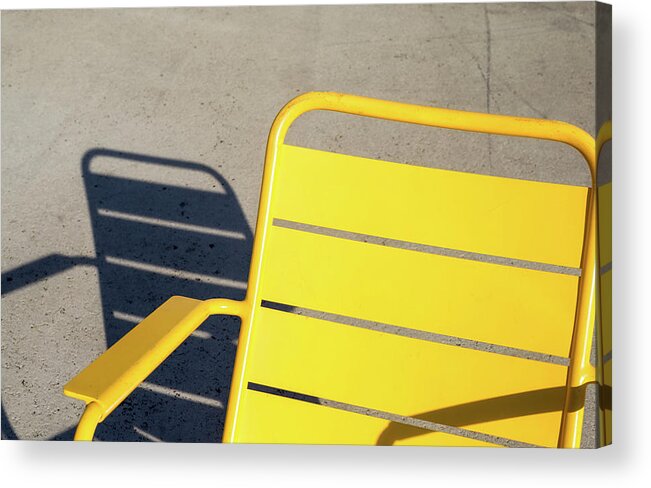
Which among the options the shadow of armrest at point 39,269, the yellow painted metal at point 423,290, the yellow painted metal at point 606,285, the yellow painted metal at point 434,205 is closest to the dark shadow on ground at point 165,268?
the shadow of armrest at point 39,269

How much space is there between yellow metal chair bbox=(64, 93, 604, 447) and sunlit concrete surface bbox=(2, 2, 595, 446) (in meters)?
0.40

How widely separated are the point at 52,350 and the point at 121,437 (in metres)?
0.30

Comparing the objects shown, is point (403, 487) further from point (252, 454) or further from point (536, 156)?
point (536, 156)

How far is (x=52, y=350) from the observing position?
171 centimetres

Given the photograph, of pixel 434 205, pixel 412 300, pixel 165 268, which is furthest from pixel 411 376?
pixel 165 268

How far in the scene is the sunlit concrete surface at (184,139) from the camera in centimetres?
170

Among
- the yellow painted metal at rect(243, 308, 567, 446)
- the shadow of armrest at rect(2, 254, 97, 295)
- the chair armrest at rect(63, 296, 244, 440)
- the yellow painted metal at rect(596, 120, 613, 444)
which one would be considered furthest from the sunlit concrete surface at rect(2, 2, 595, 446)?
the chair armrest at rect(63, 296, 244, 440)

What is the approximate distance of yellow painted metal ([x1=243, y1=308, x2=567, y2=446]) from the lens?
46.6 inches

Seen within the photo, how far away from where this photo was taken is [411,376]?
125 centimetres

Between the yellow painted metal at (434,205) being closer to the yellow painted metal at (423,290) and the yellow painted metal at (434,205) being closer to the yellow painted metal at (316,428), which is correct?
the yellow painted metal at (423,290)

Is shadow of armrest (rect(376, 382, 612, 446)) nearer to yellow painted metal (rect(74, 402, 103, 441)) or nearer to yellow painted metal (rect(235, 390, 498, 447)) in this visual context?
yellow painted metal (rect(235, 390, 498, 447))

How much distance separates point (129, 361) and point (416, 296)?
0.48 meters

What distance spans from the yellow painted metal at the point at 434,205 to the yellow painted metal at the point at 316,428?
0.31 meters

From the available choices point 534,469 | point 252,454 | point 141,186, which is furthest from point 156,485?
point 141,186
